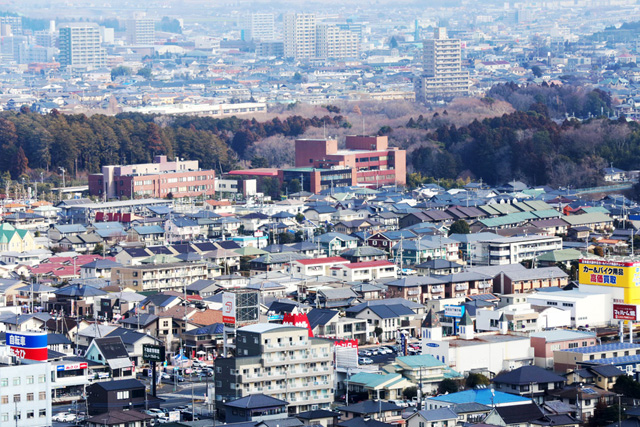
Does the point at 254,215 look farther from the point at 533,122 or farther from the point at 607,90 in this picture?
the point at 607,90

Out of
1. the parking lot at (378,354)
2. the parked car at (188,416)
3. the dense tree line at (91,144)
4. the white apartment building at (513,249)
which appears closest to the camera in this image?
the parked car at (188,416)

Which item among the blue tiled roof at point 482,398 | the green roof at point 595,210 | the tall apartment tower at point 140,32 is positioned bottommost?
the blue tiled roof at point 482,398

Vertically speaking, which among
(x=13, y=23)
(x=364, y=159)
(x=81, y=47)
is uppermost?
(x=13, y=23)

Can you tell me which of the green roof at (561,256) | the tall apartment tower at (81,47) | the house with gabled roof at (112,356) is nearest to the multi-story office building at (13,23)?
the tall apartment tower at (81,47)

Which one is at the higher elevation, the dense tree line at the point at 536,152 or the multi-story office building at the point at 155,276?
the dense tree line at the point at 536,152

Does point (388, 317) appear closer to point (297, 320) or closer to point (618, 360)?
point (297, 320)

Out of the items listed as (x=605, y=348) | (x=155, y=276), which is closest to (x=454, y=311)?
(x=605, y=348)

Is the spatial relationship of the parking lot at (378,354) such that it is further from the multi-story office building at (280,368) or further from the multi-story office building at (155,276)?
the multi-story office building at (155,276)

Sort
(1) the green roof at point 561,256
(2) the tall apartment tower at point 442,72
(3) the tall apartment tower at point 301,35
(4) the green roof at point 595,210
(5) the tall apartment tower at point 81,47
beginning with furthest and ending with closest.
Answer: (3) the tall apartment tower at point 301,35, (5) the tall apartment tower at point 81,47, (2) the tall apartment tower at point 442,72, (4) the green roof at point 595,210, (1) the green roof at point 561,256
